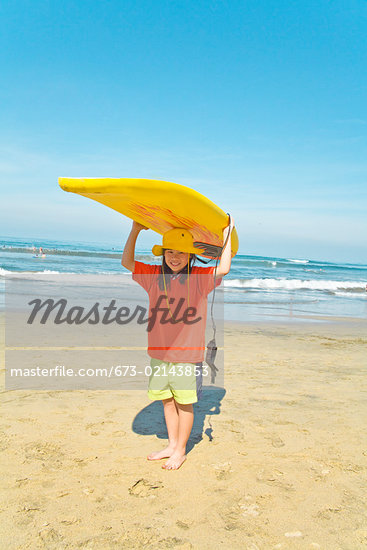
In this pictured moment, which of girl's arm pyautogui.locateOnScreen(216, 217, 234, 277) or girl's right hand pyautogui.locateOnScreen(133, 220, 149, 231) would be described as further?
girl's right hand pyautogui.locateOnScreen(133, 220, 149, 231)

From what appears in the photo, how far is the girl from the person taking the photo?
9.24ft

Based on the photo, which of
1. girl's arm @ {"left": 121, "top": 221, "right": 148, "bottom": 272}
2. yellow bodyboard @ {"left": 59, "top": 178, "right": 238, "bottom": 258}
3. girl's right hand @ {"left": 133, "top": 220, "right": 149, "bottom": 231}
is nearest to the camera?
yellow bodyboard @ {"left": 59, "top": 178, "right": 238, "bottom": 258}

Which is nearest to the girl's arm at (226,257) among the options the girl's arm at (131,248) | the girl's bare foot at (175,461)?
the girl's arm at (131,248)

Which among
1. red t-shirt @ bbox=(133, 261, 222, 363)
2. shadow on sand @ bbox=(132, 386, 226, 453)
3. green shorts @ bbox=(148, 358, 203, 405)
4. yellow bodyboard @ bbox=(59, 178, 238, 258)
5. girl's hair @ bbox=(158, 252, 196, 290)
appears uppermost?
yellow bodyboard @ bbox=(59, 178, 238, 258)

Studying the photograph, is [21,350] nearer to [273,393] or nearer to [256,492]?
[273,393]

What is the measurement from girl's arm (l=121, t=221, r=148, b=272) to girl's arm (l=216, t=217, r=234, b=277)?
0.67 meters

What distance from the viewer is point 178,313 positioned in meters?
2.90

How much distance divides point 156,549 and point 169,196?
2.03m

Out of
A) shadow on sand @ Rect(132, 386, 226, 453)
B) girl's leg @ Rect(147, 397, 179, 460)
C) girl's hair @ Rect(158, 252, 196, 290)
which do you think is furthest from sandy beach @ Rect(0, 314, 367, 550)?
girl's hair @ Rect(158, 252, 196, 290)

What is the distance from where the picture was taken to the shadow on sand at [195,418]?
325 cm

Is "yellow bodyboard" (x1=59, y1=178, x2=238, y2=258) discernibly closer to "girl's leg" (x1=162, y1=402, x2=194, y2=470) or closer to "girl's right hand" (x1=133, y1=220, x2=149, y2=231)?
"girl's right hand" (x1=133, y1=220, x2=149, y2=231)

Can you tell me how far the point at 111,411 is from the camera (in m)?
3.67

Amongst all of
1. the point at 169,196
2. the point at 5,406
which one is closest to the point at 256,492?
the point at 169,196

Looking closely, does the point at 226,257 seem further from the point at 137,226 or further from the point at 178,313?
the point at 137,226
